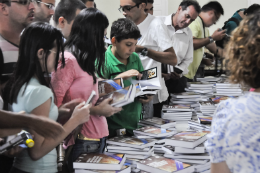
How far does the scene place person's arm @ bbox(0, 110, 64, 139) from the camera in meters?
0.99

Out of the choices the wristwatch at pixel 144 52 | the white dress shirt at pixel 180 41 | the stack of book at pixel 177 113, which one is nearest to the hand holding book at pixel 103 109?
the wristwatch at pixel 144 52

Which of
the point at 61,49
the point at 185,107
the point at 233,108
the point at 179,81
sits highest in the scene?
the point at 61,49

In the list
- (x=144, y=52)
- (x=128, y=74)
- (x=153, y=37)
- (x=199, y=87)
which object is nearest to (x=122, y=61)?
(x=128, y=74)

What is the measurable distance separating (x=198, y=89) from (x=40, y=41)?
2.55 meters

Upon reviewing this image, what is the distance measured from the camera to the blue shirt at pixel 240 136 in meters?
0.75

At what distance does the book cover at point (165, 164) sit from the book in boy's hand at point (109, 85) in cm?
44

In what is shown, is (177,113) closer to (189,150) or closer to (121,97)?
(189,150)

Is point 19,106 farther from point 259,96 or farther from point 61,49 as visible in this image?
point 259,96

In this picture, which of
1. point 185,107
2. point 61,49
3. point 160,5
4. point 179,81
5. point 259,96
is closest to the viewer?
point 259,96

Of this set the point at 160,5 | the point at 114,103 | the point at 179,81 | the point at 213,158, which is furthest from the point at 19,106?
the point at 160,5

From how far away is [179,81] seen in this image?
10.4ft

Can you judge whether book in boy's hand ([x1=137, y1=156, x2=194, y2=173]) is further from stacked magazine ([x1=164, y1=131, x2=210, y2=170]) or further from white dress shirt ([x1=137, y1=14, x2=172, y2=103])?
white dress shirt ([x1=137, y1=14, x2=172, y2=103])

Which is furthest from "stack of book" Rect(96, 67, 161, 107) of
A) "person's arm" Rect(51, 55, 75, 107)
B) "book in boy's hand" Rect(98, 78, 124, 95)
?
"person's arm" Rect(51, 55, 75, 107)

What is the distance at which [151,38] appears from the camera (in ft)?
8.02
